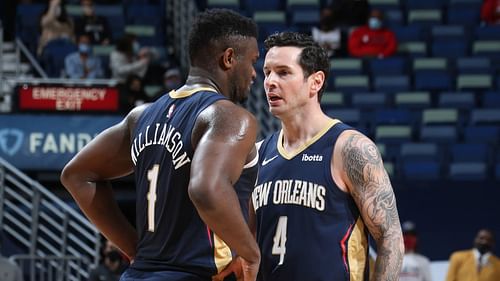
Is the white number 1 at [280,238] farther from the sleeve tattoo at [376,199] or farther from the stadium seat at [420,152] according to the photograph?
the stadium seat at [420,152]

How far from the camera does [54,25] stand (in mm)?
15102

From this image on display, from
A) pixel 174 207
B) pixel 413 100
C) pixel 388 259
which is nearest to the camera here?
pixel 174 207

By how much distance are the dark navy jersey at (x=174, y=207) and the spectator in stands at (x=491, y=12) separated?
1281cm

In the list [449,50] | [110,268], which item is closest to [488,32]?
[449,50]

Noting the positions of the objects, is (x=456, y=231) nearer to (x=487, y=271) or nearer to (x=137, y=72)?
(x=487, y=271)

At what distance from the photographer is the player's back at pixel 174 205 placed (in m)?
3.95

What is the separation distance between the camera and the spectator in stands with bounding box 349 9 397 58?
619 inches

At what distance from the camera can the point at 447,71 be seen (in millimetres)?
15422

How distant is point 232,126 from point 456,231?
869cm

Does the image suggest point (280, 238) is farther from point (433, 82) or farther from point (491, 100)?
point (433, 82)

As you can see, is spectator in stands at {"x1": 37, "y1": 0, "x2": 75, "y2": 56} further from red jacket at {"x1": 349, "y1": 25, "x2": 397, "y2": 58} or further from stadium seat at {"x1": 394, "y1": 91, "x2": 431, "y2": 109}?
stadium seat at {"x1": 394, "y1": 91, "x2": 431, "y2": 109}

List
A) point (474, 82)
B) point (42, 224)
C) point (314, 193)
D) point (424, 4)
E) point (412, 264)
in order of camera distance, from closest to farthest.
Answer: point (314, 193)
point (412, 264)
point (42, 224)
point (474, 82)
point (424, 4)

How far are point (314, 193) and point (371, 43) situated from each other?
11290mm

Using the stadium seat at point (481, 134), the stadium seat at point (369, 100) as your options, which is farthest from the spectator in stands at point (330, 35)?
the stadium seat at point (481, 134)
